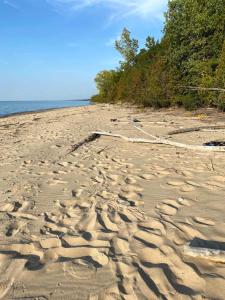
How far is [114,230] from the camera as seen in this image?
3.67 meters

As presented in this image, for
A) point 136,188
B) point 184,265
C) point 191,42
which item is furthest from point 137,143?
point 191,42

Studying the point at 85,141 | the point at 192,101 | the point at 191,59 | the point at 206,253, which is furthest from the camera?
the point at 191,59

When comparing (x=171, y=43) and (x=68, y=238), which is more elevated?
(x=171, y=43)

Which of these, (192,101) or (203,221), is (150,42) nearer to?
(192,101)

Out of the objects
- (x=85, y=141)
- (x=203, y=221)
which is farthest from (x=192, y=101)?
(x=203, y=221)

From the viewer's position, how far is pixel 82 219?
4043mm

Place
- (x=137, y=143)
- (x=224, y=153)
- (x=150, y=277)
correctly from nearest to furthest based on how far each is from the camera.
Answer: (x=150, y=277), (x=224, y=153), (x=137, y=143)

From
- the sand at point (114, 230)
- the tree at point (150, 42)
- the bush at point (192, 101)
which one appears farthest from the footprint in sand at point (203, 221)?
the tree at point (150, 42)

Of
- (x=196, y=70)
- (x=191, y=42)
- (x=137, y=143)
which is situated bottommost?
(x=137, y=143)

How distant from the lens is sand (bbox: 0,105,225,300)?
2.67m

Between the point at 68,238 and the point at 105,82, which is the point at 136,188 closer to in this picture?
the point at 68,238

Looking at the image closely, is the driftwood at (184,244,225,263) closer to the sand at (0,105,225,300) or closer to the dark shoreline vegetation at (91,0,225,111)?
the sand at (0,105,225,300)

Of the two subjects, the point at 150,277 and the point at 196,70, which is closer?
the point at 150,277

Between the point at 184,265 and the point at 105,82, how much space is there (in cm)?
6021
